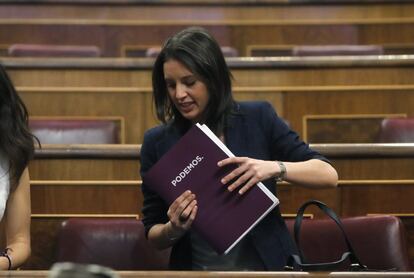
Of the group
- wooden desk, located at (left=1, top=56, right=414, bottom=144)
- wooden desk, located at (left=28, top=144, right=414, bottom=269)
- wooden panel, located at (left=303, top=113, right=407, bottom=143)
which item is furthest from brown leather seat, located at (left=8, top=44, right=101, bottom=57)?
wooden desk, located at (left=28, top=144, right=414, bottom=269)

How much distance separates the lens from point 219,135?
79cm

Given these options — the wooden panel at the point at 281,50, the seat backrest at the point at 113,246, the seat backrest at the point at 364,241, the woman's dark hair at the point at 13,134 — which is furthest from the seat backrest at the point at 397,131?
the wooden panel at the point at 281,50

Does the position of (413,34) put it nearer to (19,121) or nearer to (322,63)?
(322,63)

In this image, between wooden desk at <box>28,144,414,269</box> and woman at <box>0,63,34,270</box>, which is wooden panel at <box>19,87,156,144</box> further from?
woman at <box>0,63,34,270</box>

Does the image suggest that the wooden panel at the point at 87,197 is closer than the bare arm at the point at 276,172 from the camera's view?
No

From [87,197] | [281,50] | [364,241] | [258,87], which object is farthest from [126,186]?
[281,50]

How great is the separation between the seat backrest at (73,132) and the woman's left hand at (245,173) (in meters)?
0.55

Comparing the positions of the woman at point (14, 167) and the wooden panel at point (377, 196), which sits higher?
the woman at point (14, 167)

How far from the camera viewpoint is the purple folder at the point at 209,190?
71cm

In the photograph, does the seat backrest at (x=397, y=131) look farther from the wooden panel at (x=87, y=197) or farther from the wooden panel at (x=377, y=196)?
the wooden panel at (x=87, y=197)

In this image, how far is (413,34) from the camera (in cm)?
183

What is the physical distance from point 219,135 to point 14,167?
0.67 ft

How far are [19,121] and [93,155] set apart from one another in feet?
0.64

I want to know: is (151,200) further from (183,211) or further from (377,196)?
(377,196)
